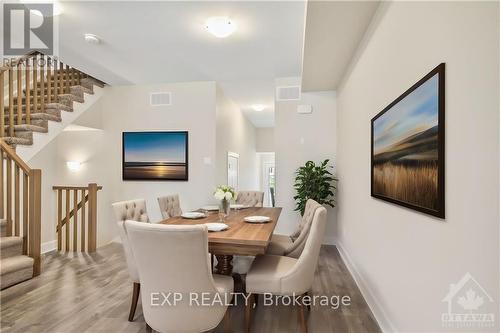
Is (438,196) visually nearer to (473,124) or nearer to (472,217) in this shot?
(472,217)

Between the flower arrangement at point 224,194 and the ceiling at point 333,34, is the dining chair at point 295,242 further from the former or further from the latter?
the ceiling at point 333,34

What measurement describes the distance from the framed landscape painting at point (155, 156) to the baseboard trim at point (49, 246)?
4.98 feet

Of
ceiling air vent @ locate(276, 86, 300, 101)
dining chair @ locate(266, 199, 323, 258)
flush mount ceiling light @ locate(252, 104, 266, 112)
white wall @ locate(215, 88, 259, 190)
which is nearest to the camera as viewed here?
dining chair @ locate(266, 199, 323, 258)

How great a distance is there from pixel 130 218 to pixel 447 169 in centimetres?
243

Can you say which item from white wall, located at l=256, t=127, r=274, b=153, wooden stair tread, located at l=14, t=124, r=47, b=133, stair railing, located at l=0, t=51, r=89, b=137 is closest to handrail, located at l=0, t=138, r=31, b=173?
stair railing, located at l=0, t=51, r=89, b=137

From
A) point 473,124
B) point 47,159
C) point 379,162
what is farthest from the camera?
point 47,159

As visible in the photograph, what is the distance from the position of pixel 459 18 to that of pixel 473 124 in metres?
0.47

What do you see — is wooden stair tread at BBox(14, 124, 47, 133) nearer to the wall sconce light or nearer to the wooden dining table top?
the wall sconce light

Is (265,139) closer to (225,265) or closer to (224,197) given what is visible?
(224,197)

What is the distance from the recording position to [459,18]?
1199mm

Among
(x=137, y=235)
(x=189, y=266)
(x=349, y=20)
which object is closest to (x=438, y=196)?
(x=189, y=266)

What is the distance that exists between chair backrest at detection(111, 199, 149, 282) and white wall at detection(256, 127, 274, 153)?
710cm

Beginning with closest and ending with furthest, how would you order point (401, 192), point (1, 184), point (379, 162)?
point (401, 192), point (379, 162), point (1, 184)

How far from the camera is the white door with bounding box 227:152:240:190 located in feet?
19.3
